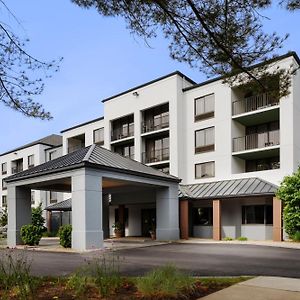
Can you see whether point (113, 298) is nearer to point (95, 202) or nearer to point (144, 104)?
point (95, 202)

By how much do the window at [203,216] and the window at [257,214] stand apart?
110 inches

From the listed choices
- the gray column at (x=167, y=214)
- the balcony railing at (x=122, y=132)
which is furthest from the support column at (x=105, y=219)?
the balcony railing at (x=122, y=132)

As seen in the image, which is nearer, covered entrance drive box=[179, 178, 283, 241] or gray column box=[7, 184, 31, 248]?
gray column box=[7, 184, 31, 248]

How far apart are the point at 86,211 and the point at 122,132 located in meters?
20.2

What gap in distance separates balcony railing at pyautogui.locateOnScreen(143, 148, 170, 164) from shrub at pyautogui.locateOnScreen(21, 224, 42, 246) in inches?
546

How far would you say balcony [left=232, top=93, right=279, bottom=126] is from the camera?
92.2ft

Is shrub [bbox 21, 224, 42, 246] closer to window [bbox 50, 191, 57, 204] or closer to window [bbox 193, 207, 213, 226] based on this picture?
window [bbox 193, 207, 213, 226]

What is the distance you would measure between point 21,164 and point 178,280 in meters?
54.7

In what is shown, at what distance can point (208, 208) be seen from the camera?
30.5m

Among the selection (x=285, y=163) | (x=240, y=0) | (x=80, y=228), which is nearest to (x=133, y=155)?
(x=285, y=163)

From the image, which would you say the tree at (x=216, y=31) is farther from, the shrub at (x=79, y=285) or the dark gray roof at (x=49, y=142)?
the dark gray roof at (x=49, y=142)

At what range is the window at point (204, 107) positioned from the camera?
31741 millimetres

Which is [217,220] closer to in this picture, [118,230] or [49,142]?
[118,230]

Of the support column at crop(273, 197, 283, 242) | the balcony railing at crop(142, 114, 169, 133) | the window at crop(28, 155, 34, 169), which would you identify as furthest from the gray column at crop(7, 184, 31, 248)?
the window at crop(28, 155, 34, 169)
